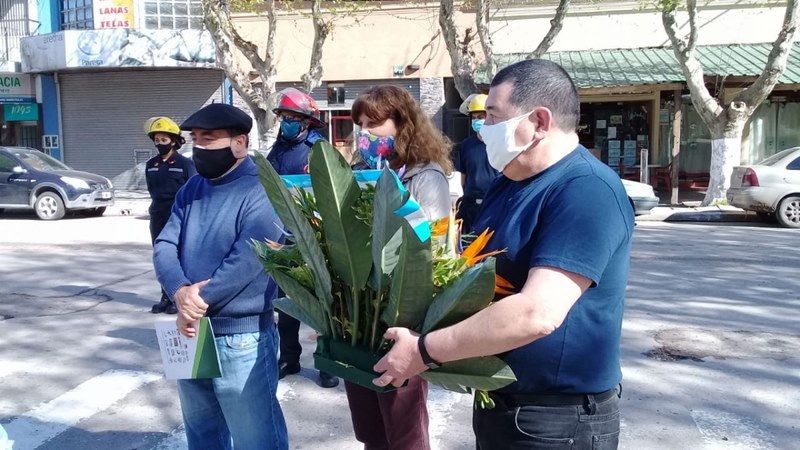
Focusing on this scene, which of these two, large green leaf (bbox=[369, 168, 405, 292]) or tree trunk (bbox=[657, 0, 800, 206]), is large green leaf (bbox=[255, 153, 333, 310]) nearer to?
large green leaf (bbox=[369, 168, 405, 292])

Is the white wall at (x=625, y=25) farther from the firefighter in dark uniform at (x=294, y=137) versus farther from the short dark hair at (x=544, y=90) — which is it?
the short dark hair at (x=544, y=90)

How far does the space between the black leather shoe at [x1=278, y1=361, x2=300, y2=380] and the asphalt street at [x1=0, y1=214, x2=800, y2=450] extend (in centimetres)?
7

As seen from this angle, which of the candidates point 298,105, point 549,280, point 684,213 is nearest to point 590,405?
point 549,280

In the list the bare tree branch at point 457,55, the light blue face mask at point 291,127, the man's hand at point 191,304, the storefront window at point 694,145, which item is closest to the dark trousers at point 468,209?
the light blue face mask at point 291,127

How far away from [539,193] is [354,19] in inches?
804

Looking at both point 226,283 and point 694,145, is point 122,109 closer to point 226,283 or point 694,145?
point 694,145

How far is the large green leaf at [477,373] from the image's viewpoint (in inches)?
77.0

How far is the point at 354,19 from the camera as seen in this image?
21516mm

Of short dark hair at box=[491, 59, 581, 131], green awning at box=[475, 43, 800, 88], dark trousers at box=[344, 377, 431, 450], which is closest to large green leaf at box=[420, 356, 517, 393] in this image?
short dark hair at box=[491, 59, 581, 131]

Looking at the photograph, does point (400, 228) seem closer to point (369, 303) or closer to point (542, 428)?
point (369, 303)

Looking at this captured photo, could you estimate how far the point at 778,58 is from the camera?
15641mm

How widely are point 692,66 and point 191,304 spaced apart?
1557cm

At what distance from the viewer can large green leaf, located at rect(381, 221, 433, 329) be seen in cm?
189

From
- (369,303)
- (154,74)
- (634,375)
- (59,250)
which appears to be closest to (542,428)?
(369,303)
